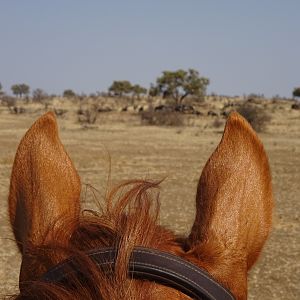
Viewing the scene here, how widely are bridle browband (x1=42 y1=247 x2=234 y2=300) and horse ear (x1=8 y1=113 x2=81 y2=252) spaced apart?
0.31 metres

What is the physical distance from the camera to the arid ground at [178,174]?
19.4ft

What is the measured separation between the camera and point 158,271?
1.10 meters

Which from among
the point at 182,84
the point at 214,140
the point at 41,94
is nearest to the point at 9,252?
the point at 214,140

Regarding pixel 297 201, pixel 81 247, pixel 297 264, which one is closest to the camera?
pixel 81 247

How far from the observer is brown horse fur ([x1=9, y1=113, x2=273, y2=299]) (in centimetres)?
124

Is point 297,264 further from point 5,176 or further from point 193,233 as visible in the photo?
point 5,176

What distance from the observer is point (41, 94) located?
207ft

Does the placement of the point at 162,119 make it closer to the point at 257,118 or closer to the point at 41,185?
the point at 257,118

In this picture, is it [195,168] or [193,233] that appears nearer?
[193,233]

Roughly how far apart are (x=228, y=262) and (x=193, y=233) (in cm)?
12

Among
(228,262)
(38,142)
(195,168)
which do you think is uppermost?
(38,142)

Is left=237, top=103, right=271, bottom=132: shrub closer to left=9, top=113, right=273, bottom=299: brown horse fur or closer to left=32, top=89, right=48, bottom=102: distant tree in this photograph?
left=9, top=113, right=273, bottom=299: brown horse fur

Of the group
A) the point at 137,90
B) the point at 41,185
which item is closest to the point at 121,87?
the point at 137,90

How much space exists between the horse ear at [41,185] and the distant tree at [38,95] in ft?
202
